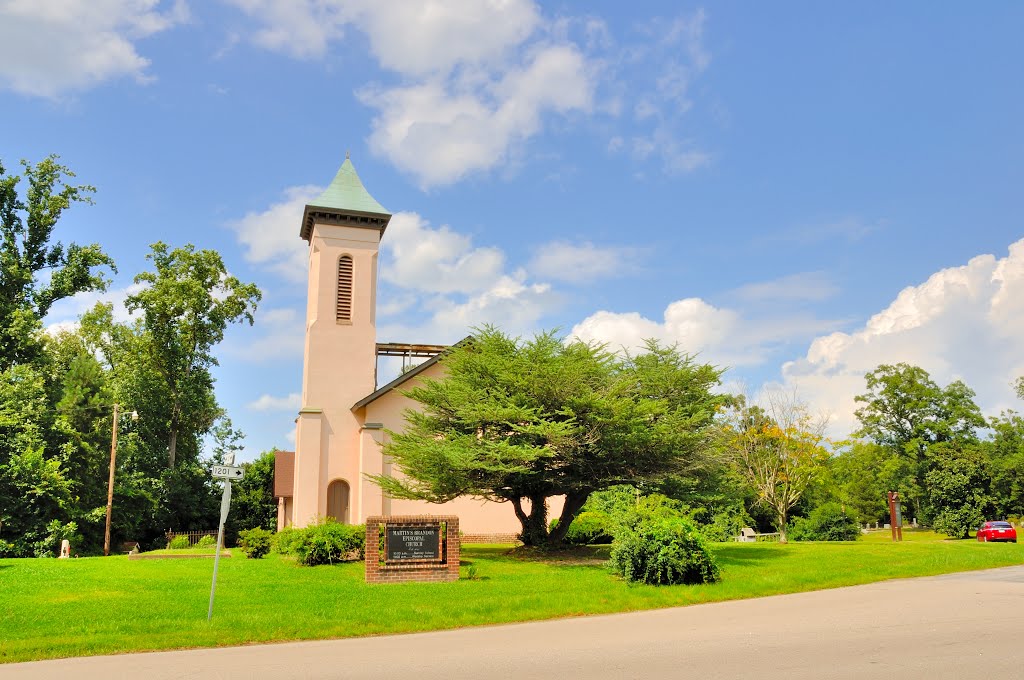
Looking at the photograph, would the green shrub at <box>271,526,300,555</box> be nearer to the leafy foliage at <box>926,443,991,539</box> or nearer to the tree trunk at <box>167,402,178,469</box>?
the tree trunk at <box>167,402,178,469</box>

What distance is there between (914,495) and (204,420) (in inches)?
1856

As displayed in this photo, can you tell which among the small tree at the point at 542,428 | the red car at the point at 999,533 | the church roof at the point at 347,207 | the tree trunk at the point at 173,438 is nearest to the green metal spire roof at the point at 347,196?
the church roof at the point at 347,207

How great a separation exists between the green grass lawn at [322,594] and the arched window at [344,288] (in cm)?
1233

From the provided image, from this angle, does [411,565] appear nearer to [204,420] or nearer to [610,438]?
[610,438]

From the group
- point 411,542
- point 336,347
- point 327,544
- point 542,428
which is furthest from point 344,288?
point 411,542

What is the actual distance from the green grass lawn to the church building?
6.96m

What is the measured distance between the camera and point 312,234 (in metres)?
34.6

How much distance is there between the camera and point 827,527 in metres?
33.4

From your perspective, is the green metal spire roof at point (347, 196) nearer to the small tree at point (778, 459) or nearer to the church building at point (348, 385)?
the church building at point (348, 385)

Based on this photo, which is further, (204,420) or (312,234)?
(204,420)

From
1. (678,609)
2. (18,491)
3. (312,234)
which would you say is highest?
(312,234)

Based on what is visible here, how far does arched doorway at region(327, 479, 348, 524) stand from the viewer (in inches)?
1241

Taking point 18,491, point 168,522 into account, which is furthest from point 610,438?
point 168,522

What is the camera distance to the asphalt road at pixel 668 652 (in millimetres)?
8211
